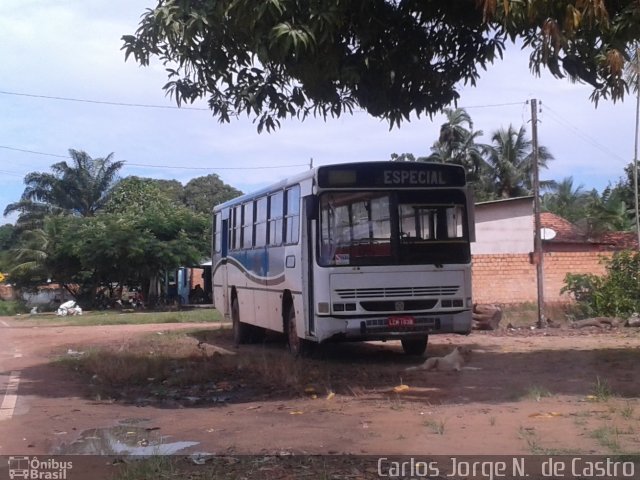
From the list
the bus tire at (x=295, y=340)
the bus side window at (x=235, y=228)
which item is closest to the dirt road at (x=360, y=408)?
the bus tire at (x=295, y=340)

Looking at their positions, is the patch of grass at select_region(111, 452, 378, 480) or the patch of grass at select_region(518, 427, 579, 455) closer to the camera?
the patch of grass at select_region(111, 452, 378, 480)

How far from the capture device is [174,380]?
12.2m

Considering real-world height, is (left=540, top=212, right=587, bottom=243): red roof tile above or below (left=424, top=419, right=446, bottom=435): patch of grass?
above

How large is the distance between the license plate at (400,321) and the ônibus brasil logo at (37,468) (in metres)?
6.00

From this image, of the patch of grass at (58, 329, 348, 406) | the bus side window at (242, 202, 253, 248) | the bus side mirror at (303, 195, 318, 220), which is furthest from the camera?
the bus side window at (242, 202, 253, 248)

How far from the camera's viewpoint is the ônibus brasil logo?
6.62m

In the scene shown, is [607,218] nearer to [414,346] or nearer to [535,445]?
[414,346]

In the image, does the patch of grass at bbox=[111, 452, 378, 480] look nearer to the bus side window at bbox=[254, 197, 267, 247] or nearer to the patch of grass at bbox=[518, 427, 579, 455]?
the patch of grass at bbox=[518, 427, 579, 455]

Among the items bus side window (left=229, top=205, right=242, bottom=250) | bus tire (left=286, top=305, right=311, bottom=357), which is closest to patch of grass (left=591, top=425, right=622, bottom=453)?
bus tire (left=286, top=305, right=311, bottom=357)

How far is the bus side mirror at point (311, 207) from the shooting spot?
1210cm

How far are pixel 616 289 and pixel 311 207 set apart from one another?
1130 centimetres

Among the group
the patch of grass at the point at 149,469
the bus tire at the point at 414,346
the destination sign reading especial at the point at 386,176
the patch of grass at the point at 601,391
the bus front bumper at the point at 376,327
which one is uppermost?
the destination sign reading especial at the point at 386,176

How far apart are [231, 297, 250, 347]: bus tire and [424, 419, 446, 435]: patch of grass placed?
31.3 feet

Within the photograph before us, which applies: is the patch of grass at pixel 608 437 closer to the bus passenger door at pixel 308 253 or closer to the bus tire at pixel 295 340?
the bus passenger door at pixel 308 253
